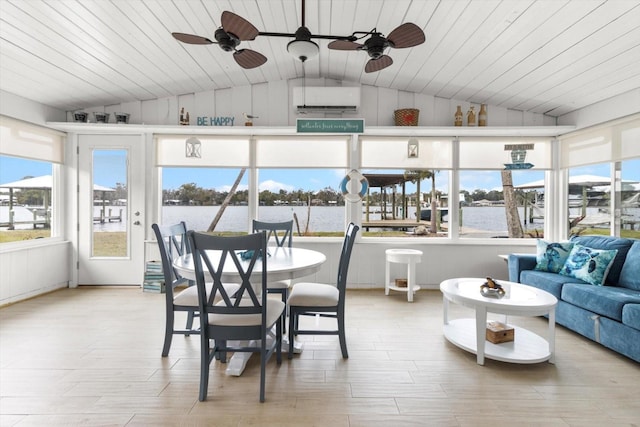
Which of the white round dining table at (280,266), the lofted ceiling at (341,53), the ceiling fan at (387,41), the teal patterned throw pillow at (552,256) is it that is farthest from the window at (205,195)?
the teal patterned throw pillow at (552,256)

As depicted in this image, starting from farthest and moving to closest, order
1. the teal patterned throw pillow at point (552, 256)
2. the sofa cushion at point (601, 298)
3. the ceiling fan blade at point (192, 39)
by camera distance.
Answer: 1. the teal patterned throw pillow at point (552, 256)
2. the sofa cushion at point (601, 298)
3. the ceiling fan blade at point (192, 39)

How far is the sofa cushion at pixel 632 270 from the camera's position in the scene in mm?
2958

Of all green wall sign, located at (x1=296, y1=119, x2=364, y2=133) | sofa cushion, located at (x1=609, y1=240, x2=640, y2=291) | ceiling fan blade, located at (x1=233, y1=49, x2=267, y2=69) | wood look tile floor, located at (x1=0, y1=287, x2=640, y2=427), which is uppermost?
ceiling fan blade, located at (x1=233, y1=49, x2=267, y2=69)

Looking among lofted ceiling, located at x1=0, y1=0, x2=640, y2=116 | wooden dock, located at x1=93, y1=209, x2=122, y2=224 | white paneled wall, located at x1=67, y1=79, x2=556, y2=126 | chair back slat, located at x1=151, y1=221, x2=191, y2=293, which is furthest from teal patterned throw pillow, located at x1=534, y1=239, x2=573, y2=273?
wooden dock, located at x1=93, y1=209, x2=122, y2=224

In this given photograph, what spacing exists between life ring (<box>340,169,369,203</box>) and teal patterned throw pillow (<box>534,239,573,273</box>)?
88.4 inches

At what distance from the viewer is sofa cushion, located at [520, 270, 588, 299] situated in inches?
124

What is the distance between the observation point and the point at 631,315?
95.7 inches

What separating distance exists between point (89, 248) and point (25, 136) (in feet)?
5.33

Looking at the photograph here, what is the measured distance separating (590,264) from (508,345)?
1.34 metres

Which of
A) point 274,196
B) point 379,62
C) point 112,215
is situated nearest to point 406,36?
point 379,62

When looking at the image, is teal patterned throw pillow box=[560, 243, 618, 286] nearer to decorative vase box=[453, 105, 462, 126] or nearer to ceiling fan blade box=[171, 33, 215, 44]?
decorative vase box=[453, 105, 462, 126]

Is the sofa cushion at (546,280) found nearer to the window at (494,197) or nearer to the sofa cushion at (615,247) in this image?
the sofa cushion at (615,247)

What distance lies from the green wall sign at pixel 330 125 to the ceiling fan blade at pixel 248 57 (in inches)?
64.9

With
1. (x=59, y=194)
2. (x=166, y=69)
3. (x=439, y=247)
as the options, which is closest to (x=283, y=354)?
(x=439, y=247)
